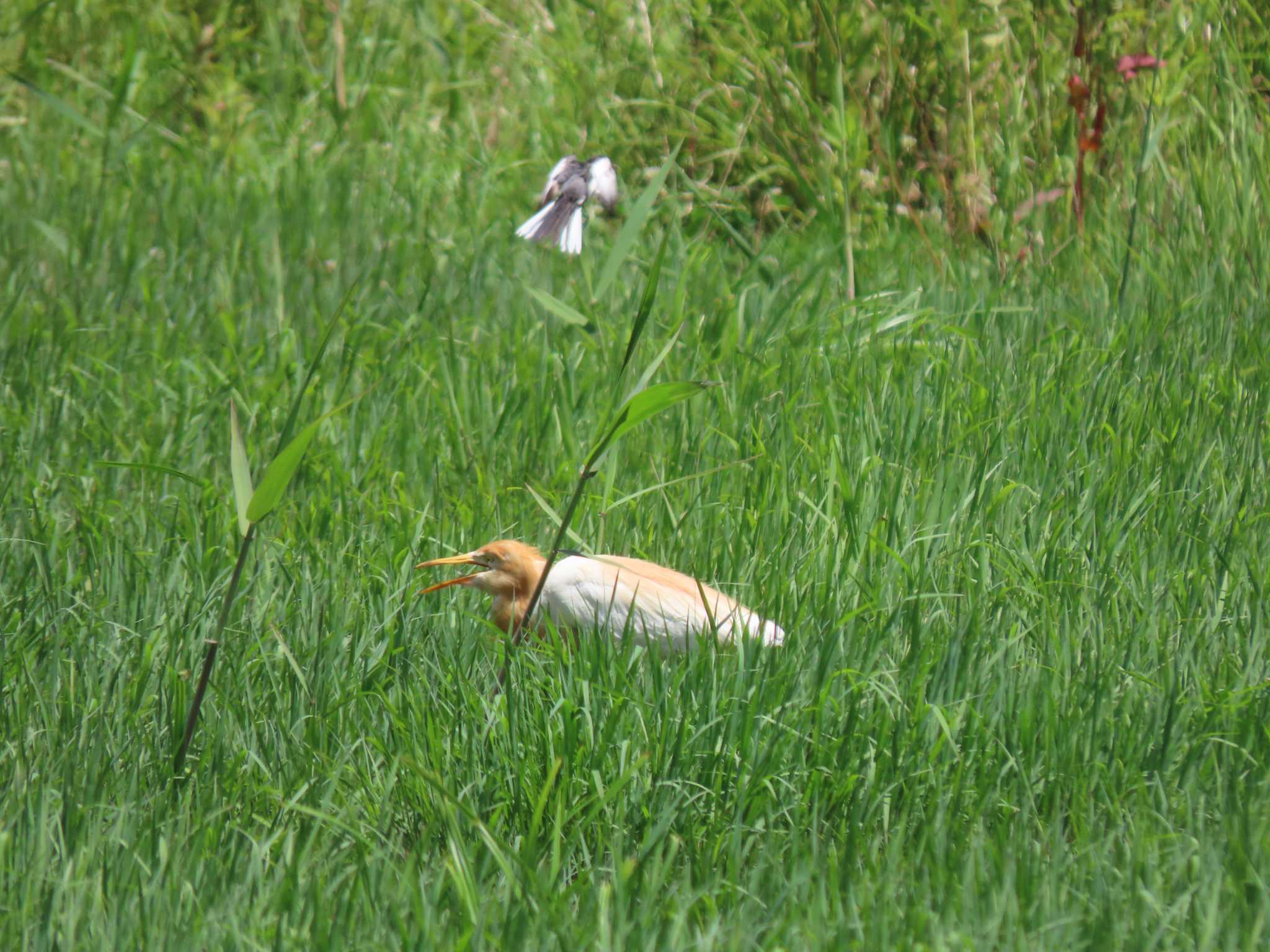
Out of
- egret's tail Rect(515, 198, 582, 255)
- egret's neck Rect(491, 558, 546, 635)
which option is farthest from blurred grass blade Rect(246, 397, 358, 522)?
egret's tail Rect(515, 198, 582, 255)

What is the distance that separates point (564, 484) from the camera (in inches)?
133

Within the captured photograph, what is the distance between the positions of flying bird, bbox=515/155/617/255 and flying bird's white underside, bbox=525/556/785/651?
5.71ft

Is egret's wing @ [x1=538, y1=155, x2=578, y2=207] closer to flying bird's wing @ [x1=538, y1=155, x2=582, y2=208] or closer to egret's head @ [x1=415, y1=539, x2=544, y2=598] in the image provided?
flying bird's wing @ [x1=538, y1=155, x2=582, y2=208]

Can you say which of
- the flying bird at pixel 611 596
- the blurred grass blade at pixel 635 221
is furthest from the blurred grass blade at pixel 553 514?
the blurred grass blade at pixel 635 221

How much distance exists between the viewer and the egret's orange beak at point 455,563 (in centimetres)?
274

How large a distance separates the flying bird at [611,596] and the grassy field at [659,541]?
0.08 meters

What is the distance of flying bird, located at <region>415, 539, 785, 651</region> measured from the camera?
2.59m

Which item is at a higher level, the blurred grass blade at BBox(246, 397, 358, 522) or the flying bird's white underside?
the blurred grass blade at BBox(246, 397, 358, 522)

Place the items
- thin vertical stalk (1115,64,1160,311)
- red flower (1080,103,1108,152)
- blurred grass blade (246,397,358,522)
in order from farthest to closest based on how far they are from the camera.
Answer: red flower (1080,103,1108,152) → thin vertical stalk (1115,64,1160,311) → blurred grass blade (246,397,358,522)

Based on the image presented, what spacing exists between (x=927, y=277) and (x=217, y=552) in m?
2.59

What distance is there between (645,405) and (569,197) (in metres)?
2.76

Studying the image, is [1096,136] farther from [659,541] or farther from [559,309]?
[559,309]

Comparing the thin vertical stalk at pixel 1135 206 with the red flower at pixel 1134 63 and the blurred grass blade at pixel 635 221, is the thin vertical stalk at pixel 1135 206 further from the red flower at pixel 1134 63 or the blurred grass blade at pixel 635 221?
the blurred grass blade at pixel 635 221

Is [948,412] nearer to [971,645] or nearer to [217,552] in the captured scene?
[971,645]
